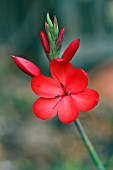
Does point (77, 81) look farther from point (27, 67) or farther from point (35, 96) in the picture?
point (35, 96)

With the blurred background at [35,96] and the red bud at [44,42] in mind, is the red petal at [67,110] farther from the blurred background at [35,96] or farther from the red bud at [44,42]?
→ the blurred background at [35,96]

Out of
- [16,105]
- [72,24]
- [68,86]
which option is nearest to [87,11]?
[72,24]

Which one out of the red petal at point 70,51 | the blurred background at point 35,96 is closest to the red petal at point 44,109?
the red petal at point 70,51

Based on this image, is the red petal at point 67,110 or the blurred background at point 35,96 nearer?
the red petal at point 67,110

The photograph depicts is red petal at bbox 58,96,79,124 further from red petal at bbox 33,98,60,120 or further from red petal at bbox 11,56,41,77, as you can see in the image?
red petal at bbox 11,56,41,77

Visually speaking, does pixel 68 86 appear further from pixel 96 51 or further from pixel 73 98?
pixel 96 51

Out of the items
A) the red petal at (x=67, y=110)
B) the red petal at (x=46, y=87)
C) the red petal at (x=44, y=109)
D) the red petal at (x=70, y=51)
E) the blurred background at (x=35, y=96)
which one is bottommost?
the blurred background at (x=35, y=96)
